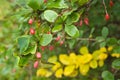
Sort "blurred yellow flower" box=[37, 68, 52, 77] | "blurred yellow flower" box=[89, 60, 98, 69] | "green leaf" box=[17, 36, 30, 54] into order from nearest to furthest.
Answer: "green leaf" box=[17, 36, 30, 54] → "blurred yellow flower" box=[89, 60, 98, 69] → "blurred yellow flower" box=[37, 68, 52, 77]

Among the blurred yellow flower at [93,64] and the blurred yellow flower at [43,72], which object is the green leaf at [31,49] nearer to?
the blurred yellow flower at [93,64]

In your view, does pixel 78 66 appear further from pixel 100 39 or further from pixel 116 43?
pixel 116 43

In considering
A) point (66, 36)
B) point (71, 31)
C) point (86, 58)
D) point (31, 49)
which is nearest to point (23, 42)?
point (31, 49)

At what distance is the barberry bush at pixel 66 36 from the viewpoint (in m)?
0.98

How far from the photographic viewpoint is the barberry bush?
3.23 feet

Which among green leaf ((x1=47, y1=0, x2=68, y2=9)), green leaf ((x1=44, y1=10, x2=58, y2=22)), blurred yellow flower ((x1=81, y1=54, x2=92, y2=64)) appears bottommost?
blurred yellow flower ((x1=81, y1=54, x2=92, y2=64))

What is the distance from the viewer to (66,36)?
4.62ft

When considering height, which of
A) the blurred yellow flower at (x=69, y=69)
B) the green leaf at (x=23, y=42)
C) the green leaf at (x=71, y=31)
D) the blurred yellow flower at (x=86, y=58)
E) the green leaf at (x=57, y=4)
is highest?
the green leaf at (x=57, y=4)

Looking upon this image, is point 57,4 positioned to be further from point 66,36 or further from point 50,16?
point 66,36

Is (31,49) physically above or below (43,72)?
above

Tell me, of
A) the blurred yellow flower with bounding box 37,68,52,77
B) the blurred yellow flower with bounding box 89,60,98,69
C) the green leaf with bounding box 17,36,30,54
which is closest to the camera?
the green leaf with bounding box 17,36,30,54

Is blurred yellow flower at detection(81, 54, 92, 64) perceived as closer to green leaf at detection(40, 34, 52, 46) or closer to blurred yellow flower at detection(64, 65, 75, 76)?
blurred yellow flower at detection(64, 65, 75, 76)

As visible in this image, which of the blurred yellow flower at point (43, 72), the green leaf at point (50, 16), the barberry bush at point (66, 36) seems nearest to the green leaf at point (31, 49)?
the barberry bush at point (66, 36)

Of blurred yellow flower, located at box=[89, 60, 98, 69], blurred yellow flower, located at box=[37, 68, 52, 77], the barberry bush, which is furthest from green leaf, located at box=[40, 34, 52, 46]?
blurred yellow flower, located at box=[37, 68, 52, 77]
